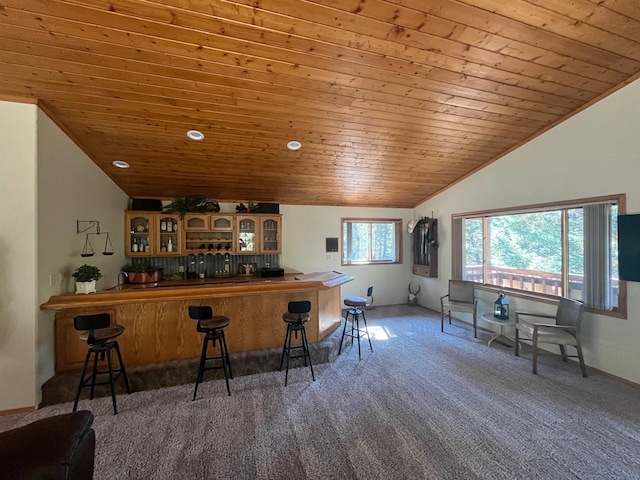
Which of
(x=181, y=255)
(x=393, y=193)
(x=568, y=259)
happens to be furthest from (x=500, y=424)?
(x=181, y=255)

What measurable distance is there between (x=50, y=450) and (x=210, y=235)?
13.4 feet

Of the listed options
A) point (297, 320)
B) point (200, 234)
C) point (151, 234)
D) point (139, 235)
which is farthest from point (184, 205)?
point (297, 320)

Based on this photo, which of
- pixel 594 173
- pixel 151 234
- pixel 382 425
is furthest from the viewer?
pixel 151 234

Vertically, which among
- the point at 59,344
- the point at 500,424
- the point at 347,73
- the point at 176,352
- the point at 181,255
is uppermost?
the point at 347,73

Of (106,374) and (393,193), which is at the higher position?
(393,193)

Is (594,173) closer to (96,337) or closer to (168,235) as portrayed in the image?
(96,337)

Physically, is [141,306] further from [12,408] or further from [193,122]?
[193,122]

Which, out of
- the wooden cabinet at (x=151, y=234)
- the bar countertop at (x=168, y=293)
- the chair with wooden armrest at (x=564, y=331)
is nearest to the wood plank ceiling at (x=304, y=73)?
the wooden cabinet at (x=151, y=234)

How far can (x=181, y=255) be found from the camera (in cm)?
489

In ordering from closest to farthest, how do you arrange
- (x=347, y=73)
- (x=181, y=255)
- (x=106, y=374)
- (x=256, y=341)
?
(x=347, y=73), (x=106, y=374), (x=256, y=341), (x=181, y=255)

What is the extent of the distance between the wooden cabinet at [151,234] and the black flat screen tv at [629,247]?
19.7ft

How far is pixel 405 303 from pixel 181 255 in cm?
501

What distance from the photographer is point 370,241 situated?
6.45 metres

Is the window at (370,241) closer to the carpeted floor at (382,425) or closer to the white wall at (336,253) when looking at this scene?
the white wall at (336,253)
